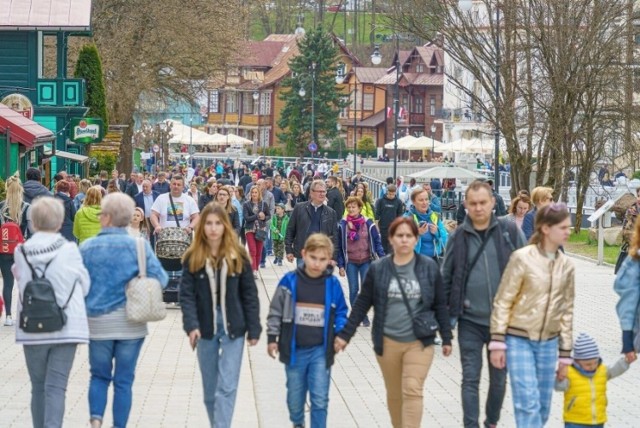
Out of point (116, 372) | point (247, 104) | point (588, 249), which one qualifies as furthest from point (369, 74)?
point (116, 372)

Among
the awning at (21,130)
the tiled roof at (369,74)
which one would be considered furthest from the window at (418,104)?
the awning at (21,130)

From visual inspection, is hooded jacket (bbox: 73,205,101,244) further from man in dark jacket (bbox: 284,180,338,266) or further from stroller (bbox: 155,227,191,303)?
man in dark jacket (bbox: 284,180,338,266)

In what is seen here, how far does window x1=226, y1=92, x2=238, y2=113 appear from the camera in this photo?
14225 cm

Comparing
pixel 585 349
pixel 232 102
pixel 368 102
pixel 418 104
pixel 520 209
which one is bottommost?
pixel 585 349

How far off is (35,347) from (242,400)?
311cm

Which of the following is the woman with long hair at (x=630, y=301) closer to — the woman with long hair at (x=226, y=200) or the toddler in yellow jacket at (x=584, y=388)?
the toddler in yellow jacket at (x=584, y=388)

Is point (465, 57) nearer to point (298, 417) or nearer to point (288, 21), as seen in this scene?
point (298, 417)

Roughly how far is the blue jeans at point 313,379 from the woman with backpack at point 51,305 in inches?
51.3

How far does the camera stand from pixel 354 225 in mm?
16266

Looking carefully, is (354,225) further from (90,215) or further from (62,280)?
(62,280)

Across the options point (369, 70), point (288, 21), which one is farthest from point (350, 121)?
point (288, 21)

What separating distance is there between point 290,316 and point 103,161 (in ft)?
128

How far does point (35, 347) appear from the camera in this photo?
29.0ft

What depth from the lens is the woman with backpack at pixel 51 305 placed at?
8.76m
